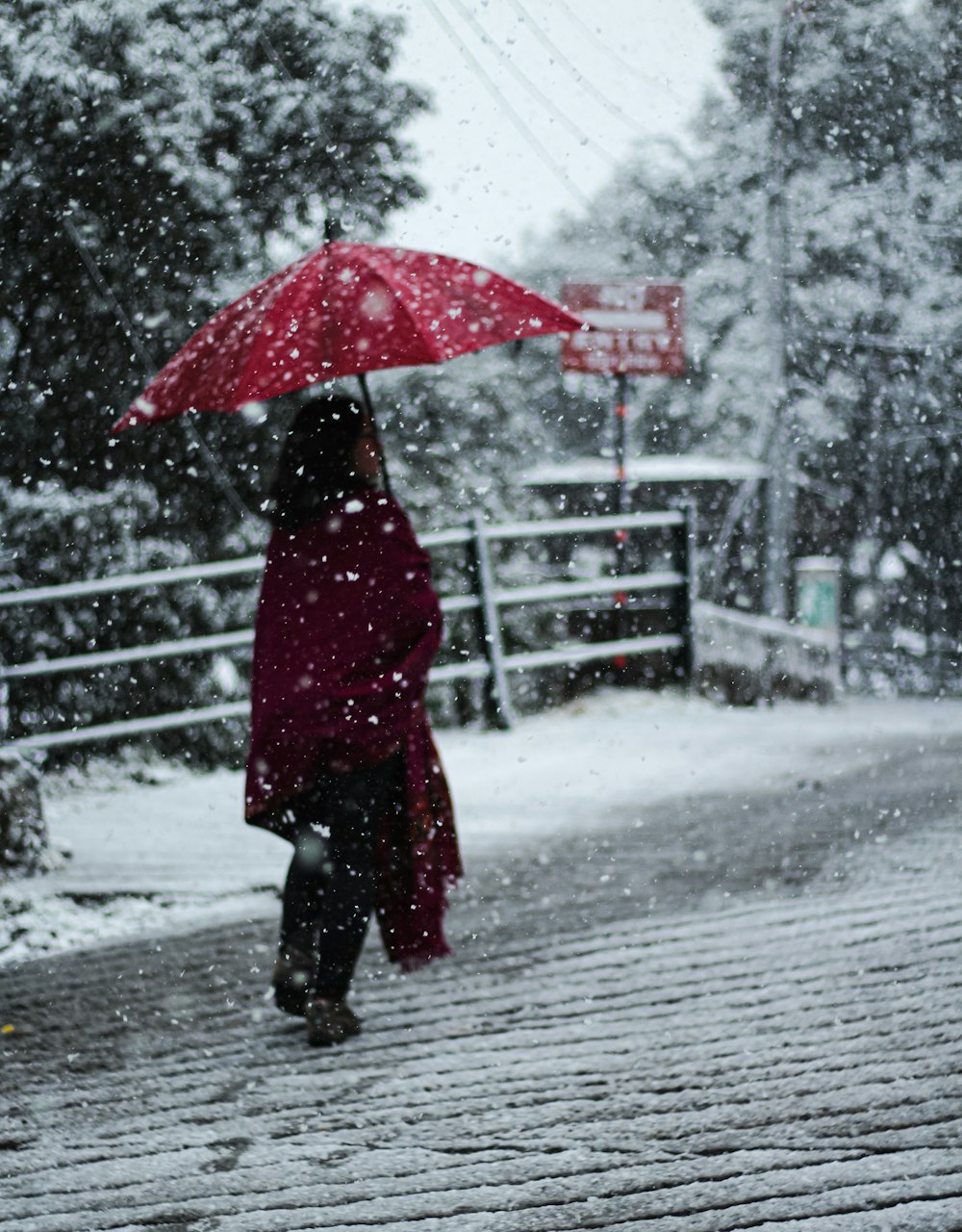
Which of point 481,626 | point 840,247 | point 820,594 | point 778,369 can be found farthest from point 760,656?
point 778,369

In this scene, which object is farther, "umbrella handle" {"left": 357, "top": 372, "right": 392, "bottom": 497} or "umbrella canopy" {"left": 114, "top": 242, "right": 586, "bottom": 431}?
"umbrella handle" {"left": 357, "top": 372, "right": 392, "bottom": 497}

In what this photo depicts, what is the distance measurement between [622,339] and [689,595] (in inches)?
75.0

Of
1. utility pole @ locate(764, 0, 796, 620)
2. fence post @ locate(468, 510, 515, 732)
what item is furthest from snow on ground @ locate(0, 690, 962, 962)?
utility pole @ locate(764, 0, 796, 620)

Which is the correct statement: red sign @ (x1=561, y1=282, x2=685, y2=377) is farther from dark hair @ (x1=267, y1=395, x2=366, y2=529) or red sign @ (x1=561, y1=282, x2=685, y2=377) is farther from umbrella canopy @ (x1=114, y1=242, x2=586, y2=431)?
dark hair @ (x1=267, y1=395, x2=366, y2=529)

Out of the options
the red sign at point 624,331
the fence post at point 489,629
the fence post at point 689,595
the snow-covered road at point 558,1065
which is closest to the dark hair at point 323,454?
the snow-covered road at point 558,1065

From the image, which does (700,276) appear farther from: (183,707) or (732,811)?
(732,811)

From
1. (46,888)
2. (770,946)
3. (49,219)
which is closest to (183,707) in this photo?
(49,219)

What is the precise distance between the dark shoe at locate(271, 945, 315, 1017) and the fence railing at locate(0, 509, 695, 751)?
11.4ft

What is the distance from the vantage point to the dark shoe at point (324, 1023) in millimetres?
3381

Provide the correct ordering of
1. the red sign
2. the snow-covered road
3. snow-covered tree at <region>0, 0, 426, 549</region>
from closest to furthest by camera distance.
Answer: the snow-covered road → snow-covered tree at <region>0, 0, 426, 549</region> → the red sign

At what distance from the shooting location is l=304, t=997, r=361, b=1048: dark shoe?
3381 millimetres

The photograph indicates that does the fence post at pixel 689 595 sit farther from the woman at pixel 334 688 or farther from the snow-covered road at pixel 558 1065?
the woman at pixel 334 688

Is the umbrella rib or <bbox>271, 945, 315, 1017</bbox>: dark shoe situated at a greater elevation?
the umbrella rib

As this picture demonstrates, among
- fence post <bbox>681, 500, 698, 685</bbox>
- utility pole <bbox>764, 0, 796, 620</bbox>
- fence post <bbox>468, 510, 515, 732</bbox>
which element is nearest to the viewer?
fence post <bbox>468, 510, 515, 732</bbox>
